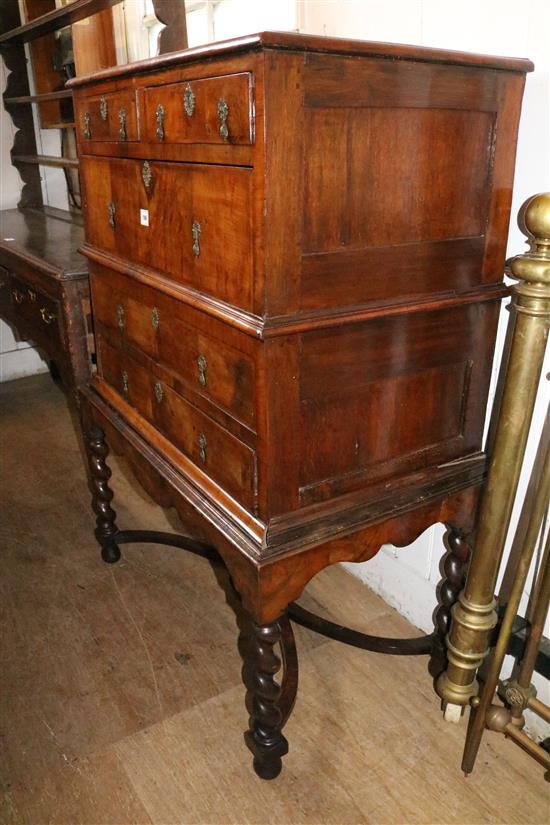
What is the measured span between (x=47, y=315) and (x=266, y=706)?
1.64 meters

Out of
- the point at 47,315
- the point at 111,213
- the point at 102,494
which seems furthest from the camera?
the point at 47,315

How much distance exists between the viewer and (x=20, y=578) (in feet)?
8.30

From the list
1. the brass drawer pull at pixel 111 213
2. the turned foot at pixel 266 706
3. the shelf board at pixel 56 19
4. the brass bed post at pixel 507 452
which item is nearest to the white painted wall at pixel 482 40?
the brass bed post at pixel 507 452

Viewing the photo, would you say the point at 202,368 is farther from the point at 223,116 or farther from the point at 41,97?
the point at 41,97

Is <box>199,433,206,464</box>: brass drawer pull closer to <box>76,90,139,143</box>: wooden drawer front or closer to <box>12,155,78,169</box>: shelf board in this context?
<box>76,90,139,143</box>: wooden drawer front

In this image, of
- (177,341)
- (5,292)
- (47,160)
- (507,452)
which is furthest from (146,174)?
(47,160)

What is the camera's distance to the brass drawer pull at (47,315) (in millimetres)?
2518

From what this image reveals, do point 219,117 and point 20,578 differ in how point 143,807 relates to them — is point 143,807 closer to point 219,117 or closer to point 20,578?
point 20,578

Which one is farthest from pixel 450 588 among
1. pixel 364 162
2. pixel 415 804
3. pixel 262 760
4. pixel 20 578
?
pixel 20 578

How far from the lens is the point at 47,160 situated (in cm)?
366

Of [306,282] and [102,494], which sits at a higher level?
[306,282]

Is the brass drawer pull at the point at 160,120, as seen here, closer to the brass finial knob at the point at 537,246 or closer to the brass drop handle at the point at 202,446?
the brass drop handle at the point at 202,446

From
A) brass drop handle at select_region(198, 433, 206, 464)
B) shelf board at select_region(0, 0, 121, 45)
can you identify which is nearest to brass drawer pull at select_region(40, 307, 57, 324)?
brass drop handle at select_region(198, 433, 206, 464)

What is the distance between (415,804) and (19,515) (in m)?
1.99
